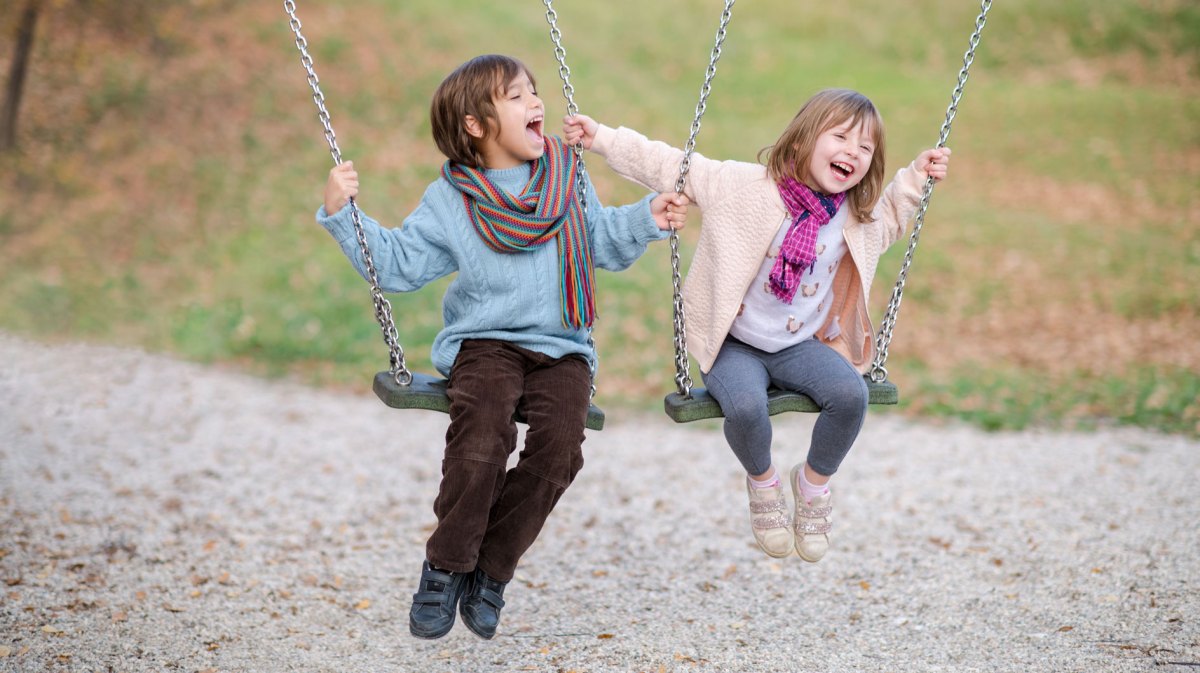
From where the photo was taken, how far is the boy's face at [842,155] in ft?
12.4

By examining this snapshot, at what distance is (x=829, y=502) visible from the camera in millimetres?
4074

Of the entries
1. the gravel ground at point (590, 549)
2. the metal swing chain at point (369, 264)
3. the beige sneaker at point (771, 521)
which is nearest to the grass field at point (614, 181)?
the gravel ground at point (590, 549)

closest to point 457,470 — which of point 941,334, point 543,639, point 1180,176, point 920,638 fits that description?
point 543,639

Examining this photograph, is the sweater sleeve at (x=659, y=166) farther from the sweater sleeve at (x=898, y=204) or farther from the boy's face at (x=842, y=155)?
the sweater sleeve at (x=898, y=204)

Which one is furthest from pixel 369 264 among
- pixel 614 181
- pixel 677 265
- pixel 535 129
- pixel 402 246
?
pixel 614 181

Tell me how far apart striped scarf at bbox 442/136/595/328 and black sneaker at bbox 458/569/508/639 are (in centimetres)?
87

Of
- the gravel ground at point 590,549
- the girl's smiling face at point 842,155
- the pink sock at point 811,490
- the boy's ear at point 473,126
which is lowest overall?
the gravel ground at point 590,549

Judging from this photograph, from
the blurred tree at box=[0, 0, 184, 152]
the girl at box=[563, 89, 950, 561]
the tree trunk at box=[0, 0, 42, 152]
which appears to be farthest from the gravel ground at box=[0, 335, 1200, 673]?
the blurred tree at box=[0, 0, 184, 152]

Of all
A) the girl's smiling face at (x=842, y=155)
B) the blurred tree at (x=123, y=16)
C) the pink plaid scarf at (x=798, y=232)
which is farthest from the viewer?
the blurred tree at (x=123, y=16)

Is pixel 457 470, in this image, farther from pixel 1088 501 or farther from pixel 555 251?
pixel 1088 501

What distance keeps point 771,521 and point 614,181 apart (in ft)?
30.9

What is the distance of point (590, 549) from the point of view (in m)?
6.22

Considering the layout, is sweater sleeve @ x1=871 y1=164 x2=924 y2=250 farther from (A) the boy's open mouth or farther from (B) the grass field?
(B) the grass field

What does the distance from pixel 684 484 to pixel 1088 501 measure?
236 centimetres
